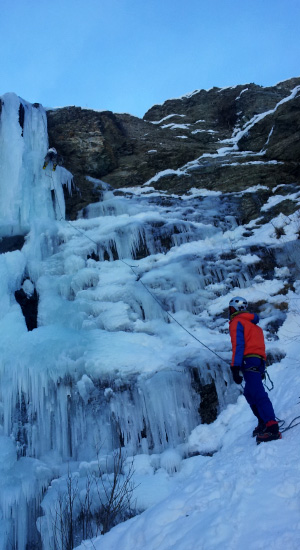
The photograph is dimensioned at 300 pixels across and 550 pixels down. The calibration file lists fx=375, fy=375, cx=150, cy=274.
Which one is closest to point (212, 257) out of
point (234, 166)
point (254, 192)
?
point (254, 192)

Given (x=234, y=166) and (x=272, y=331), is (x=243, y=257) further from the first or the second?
(x=234, y=166)

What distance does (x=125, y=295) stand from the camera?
7.64 metres

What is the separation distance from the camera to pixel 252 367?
370 centimetres

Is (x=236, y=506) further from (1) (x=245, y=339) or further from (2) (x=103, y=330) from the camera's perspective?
(2) (x=103, y=330)

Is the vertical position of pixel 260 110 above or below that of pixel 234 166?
above

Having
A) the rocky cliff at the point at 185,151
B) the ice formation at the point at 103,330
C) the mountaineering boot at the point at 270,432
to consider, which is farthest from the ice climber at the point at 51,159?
the mountaineering boot at the point at 270,432

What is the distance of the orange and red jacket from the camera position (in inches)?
146

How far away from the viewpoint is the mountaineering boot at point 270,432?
3.31 meters

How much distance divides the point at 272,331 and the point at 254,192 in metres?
5.49

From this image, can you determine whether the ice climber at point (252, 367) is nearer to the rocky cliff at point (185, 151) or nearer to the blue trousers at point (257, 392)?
the blue trousers at point (257, 392)

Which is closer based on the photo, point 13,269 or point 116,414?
point 116,414

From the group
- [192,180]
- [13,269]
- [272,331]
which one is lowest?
[272,331]

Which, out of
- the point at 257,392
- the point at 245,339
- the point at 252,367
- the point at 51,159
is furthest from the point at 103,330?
the point at 51,159

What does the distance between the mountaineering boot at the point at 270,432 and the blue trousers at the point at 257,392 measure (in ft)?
0.18
